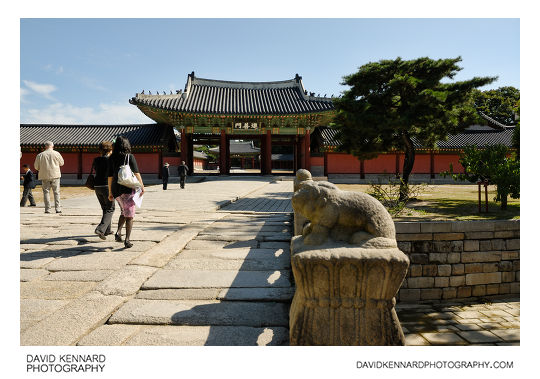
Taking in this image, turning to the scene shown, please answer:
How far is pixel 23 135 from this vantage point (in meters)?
21.0

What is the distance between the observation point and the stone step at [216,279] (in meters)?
2.82

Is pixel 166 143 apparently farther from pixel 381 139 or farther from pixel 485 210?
pixel 485 210

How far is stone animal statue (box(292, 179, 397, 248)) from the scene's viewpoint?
1826mm

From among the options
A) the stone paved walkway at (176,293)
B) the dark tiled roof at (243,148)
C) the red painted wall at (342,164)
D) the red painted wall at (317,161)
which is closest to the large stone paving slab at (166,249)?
the stone paved walkway at (176,293)

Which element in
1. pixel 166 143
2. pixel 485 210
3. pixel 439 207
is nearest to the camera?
pixel 485 210

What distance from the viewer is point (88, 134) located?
2189 centimetres

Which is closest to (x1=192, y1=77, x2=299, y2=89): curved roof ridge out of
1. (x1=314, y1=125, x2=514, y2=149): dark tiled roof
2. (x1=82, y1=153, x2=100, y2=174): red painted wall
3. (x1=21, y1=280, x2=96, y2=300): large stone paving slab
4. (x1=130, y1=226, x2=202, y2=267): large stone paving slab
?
(x1=314, y1=125, x2=514, y2=149): dark tiled roof

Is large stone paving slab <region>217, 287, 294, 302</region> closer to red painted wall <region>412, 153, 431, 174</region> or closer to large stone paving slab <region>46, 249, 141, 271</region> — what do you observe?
large stone paving slab <region>46, 249, 141, 271</region>

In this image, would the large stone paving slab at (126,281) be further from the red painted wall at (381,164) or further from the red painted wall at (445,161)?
the red painted wall at (445,161)

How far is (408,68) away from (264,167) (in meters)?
11.9

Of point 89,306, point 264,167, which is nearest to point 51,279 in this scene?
point 89,306

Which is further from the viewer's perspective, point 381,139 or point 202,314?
point 381,139

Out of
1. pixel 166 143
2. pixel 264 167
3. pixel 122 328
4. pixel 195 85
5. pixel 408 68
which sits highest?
pixel 195 85

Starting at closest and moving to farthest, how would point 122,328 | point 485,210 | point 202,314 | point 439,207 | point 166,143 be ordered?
point 122,328, point 202,314, point 485,210, point 439,207, point 166,143
